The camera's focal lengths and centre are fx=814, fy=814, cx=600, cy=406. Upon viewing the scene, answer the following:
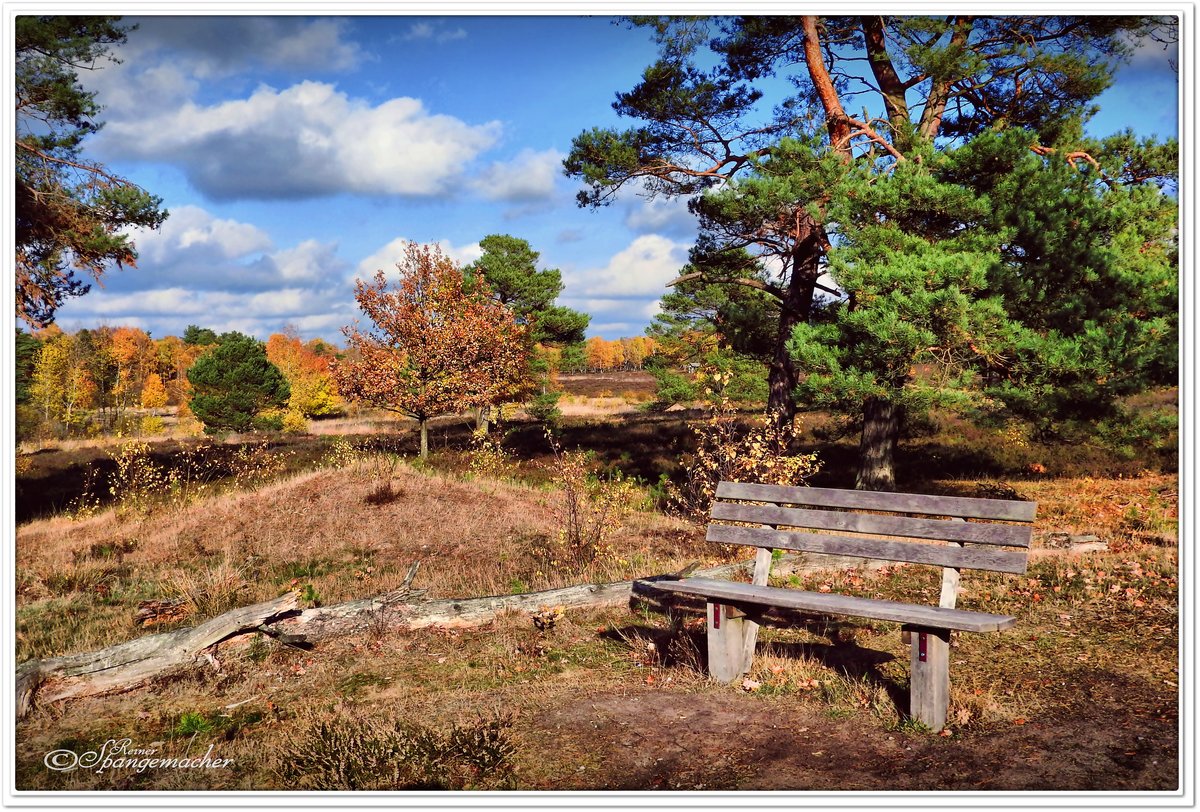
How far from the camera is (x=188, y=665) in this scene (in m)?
5.48

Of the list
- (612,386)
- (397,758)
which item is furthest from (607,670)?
(612,386)

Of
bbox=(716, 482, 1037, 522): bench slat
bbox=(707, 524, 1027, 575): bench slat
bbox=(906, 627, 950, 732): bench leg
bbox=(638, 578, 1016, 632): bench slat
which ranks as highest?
bbox=(716, 482, 1037, 522): bench slat

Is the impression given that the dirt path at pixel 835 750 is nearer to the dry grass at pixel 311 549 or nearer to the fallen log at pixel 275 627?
the fallen log at pixel 275 627

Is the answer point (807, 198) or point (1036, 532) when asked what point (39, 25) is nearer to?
point (807, 198)

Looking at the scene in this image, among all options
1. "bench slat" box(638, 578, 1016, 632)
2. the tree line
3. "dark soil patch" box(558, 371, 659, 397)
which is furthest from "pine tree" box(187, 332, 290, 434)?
"dark soil patch" box(558, 371, 659, 397)

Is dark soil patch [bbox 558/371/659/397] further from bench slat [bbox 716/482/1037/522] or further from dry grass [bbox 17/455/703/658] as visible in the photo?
bench slat [bbox 716/482/1037/522]

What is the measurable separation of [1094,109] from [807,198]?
17.0 feet

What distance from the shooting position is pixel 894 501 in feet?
17.0

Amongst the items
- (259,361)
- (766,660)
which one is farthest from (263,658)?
(259,361)

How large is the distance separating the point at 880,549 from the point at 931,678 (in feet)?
2.88

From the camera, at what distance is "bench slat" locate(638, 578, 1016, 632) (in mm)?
4145

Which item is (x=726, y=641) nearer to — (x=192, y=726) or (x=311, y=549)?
(x=192, y=726)

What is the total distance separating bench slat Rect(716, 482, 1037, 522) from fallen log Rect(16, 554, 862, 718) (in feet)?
5.75

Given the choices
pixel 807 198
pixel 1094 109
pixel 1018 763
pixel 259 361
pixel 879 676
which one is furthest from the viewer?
pixel 259 361
